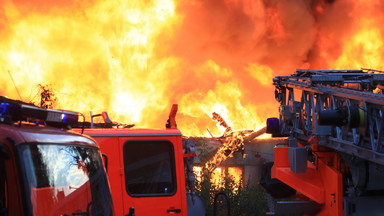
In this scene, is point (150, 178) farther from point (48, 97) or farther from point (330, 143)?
point (48, 97)

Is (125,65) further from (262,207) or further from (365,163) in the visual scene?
(365,163)

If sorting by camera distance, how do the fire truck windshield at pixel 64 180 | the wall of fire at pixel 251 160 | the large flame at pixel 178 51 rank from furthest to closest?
the wall of fire at pixel 251 160
the large flame at pixel 178 51
the fire truck windshield at pixel 64 180

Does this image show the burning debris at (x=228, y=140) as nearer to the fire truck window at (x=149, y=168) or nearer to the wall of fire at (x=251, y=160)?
the wall of fire at (x=251, y=160)

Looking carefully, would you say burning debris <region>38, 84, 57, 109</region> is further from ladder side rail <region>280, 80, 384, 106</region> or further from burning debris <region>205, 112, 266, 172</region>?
ladder side rail <region>280, 80, 384, 106</region>

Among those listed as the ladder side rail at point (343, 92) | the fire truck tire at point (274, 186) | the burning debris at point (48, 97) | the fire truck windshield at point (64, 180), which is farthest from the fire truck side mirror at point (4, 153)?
the burning debris at point (48, 97)

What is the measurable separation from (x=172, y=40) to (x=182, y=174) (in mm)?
10949

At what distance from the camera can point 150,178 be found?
18.4ft

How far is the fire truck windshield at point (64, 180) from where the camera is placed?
3.24 m

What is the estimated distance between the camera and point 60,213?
11.4 ft

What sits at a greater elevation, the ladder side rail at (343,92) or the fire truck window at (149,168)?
the ladder side rail at (343,92)

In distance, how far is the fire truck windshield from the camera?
324 cm

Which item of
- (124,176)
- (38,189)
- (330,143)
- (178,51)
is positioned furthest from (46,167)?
(178,51)

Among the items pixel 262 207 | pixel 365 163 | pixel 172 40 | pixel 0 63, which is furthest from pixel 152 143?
pixel 172 40

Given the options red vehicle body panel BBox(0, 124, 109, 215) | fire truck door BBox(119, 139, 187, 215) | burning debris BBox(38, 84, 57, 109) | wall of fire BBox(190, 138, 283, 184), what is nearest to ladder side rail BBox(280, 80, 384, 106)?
fire truck door BBox(119, 139, 187, 215)
